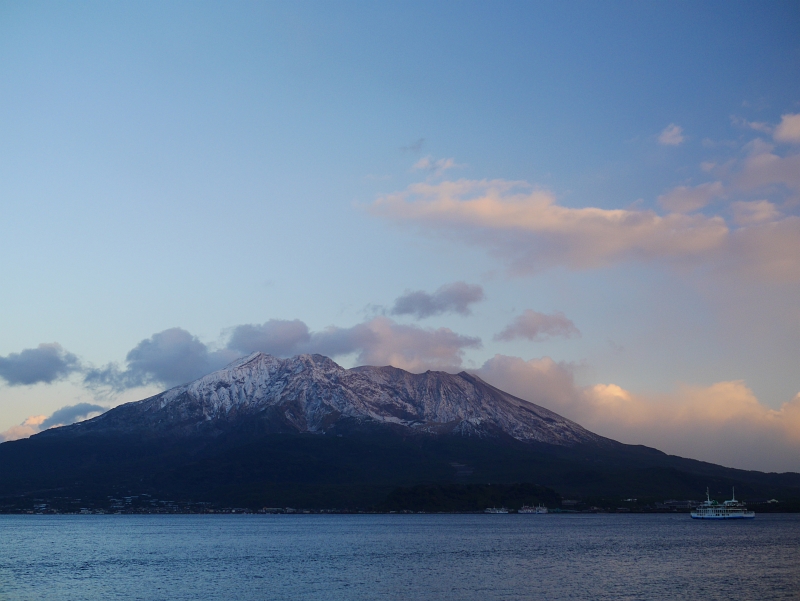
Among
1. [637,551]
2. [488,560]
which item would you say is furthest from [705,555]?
Answer: [488,560]

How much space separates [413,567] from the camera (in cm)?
11031

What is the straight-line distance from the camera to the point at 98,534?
655 ft

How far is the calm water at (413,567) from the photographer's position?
85188 mm

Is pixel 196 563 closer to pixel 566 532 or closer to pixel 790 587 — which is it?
pixel 790 587

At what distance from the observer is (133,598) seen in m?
83.3

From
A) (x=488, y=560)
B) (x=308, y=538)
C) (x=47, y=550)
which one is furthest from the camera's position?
(x=308, y=538)

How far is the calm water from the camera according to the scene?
85188mm

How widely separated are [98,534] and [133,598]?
127774 millimetres

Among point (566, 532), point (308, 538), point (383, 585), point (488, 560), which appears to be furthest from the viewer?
point (566, 532)

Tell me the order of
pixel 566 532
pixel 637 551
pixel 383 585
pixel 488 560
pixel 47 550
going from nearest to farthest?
1. pixel 383 585
2. pixel 488 560
3. pixel 637 551
4. pixel 47 550
5. pixel 566 532

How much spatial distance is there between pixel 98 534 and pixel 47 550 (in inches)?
2190

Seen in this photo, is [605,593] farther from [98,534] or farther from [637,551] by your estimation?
[98,534]

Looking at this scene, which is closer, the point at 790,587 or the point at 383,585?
the point at 790,587

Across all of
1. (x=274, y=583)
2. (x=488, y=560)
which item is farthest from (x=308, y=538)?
(x=274, y=583)
